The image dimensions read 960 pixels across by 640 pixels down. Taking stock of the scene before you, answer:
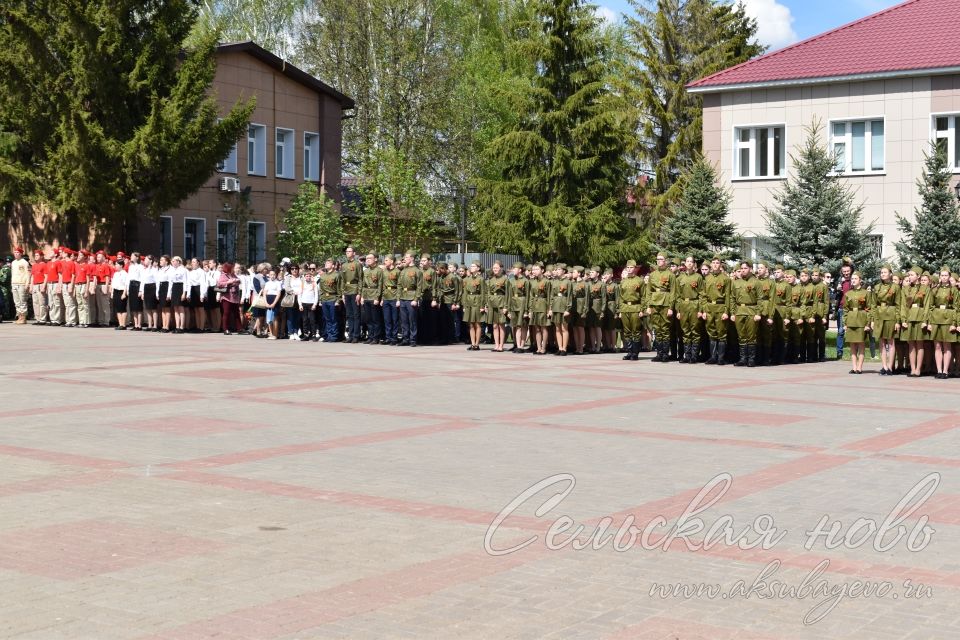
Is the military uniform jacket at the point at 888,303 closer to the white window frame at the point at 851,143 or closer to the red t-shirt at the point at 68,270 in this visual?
the white window frame at the point at 851,143

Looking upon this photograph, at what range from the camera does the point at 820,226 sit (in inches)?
1088

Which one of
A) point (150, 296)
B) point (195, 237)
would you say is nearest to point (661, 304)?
point (150, 296)

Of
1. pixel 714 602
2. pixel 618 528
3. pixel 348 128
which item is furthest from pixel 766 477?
pixel 348 128

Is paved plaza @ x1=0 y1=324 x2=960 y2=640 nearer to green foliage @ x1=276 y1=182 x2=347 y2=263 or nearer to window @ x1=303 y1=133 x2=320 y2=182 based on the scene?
green foliage @ x1=276 y1=182 x2=347 y2=263

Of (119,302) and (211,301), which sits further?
(119,302)

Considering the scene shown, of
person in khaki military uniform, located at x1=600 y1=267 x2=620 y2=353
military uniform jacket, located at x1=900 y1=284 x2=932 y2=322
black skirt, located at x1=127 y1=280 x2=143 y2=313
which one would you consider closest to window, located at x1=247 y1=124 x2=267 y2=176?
black skirt, located at x1=127 y1=280 x2=143 y2=313

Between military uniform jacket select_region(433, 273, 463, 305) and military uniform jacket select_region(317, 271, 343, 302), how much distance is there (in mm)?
2144

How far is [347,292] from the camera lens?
27.2 metres

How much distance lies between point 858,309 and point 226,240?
84.1 feet

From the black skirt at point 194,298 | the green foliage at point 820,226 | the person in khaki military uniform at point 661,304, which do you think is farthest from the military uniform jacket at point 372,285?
the green foliage at point 820,226

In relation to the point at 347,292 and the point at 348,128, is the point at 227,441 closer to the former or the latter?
the point at 347,292

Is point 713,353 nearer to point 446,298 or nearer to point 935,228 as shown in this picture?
point 446,298

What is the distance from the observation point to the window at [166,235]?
132 ft

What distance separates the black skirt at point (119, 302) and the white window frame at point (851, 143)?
18.6 meters
